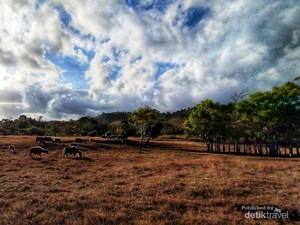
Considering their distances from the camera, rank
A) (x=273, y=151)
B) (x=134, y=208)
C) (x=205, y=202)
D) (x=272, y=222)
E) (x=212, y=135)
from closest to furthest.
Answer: (x=272, y=222) → (x=134, y=208) → (x=205, y=202) → (x=273, y=151) → (x=212, y=135)

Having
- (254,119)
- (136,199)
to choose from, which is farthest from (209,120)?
(136,199)

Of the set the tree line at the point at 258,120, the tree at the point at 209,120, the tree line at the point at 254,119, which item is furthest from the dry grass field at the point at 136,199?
the tree at the point at 209,120

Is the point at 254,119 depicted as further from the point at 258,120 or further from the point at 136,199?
the point at 136,199

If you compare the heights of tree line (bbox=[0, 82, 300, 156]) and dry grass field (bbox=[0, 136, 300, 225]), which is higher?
tree line (bbox=[0, 82, 300, 156])

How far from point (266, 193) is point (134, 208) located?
990 cm

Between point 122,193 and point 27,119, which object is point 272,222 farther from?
point 27,119

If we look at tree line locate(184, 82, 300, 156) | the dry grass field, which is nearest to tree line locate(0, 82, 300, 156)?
tree line locate(184, 82, 300, 156)

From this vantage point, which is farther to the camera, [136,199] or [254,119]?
[254,119]

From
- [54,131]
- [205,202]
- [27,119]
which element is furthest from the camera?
[27,119]

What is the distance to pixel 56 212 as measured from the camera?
13.6 metres

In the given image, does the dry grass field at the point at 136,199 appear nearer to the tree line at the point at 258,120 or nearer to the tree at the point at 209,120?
the tree line at the point at 258,120

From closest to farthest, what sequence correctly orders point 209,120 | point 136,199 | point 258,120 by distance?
1. point 136,199
2. point 258,120
3. point 209,120

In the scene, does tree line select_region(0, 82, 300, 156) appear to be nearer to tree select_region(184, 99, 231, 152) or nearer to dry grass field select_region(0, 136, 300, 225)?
tree select_region(184, 99, 231, 152)

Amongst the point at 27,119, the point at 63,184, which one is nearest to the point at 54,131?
the point at 27,119
